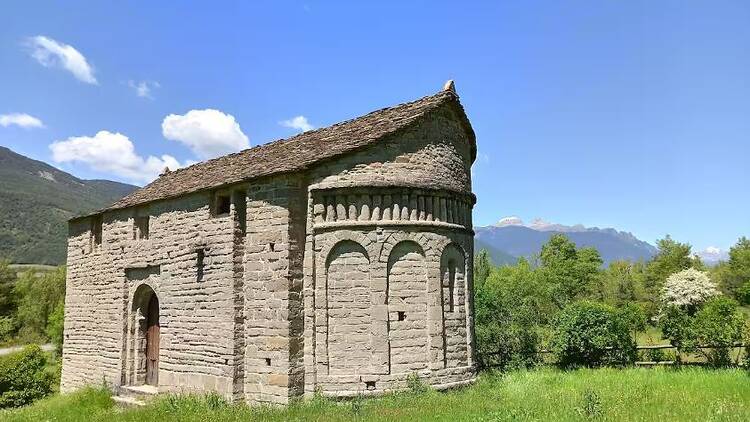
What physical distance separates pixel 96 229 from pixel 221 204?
24.4 feet

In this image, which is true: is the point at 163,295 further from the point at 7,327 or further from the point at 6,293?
the point at 6,293

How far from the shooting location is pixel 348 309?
39.4 ft

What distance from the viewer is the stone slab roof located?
12570 millimetres

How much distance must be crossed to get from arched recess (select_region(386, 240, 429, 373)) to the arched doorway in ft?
27.0

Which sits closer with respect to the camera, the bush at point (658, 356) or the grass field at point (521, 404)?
the grass field at point (521, 404)

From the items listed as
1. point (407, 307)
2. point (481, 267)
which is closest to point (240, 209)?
point (407, 307)

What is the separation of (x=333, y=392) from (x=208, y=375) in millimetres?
3656

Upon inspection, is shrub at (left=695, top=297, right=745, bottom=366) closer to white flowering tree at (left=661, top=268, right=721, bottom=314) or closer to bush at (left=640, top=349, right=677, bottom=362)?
bush at (left=640, top=349, right=677, bottom=362)

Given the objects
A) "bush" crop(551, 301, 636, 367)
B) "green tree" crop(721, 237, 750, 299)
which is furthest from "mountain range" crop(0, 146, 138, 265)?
"green tree" crop(721, 237, 750, 299)

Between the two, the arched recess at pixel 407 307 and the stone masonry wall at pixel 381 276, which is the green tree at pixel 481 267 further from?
the arched recess at pixel 407 307

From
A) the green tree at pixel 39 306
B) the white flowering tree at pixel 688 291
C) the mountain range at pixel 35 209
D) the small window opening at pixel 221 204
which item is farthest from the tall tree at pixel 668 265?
the green tree at pixel 39 306

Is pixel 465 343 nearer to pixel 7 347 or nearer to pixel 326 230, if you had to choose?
pixel 326 230

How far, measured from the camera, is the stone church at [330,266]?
11.9 metres

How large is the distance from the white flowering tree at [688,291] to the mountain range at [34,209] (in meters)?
70.5
